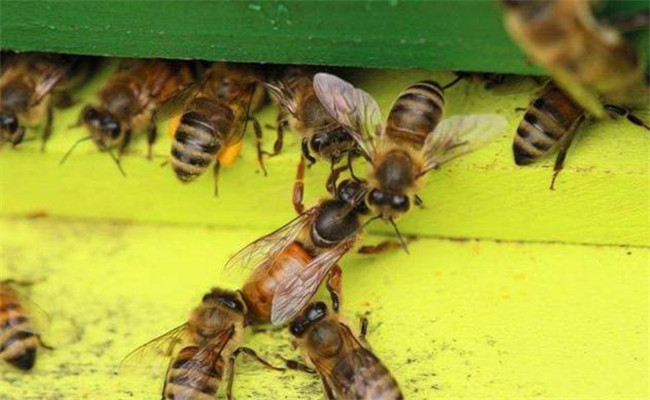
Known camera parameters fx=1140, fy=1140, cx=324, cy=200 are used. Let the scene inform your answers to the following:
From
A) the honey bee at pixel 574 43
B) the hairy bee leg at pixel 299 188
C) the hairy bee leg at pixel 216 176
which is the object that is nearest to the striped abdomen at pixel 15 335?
the hairy bee leg at pixel 216 176

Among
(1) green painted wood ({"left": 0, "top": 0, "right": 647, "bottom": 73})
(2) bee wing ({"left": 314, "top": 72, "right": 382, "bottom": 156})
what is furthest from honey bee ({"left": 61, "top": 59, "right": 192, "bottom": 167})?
(2) bee wing ({"left": 314, "top": 72, "right": 382, "bottom": 156})

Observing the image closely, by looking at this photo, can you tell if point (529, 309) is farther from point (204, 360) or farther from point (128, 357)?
Result: point (128, 357)

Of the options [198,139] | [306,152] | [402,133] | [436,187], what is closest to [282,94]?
[306,152]

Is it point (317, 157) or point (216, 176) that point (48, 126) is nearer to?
point (216, 176)

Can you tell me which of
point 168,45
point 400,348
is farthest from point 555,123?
point 168,45

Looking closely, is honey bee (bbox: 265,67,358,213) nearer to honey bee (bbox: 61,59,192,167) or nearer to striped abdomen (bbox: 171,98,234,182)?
striped abdomen (bbox: 171,98,234,182)

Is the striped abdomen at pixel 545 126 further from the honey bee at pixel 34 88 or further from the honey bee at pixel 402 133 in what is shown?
the honey bee at pixel 34 88
